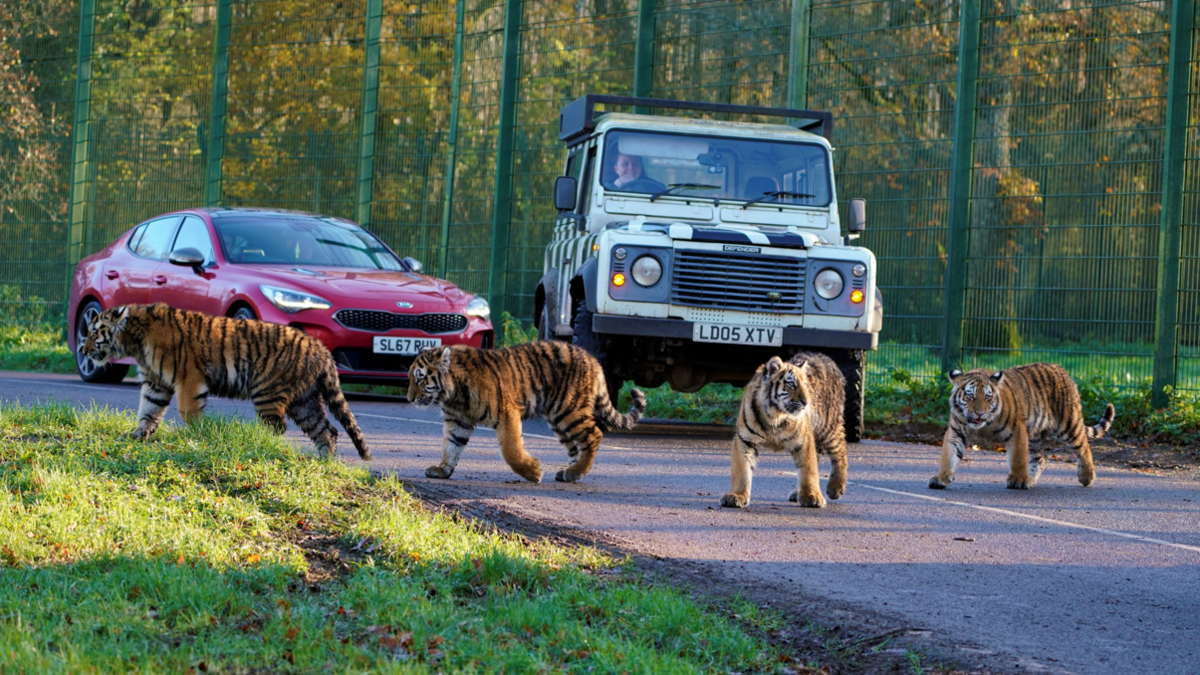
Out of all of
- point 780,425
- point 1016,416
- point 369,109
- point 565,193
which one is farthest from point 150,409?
point 369,109

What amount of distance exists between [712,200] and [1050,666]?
324 inches

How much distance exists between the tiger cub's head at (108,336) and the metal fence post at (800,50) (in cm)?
963

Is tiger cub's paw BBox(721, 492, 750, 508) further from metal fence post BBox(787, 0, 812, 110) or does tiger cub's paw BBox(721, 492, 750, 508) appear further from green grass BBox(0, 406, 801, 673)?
metal fence post BBox(787, 0, 812, 110)

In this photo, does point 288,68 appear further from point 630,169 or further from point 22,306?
point 630,169

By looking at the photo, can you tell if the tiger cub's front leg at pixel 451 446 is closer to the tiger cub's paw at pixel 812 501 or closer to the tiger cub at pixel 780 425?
the tiger cub at pixel 780 425

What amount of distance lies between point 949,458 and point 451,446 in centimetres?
330

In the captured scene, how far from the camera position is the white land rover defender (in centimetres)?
1142

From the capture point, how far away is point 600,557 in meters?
6.02

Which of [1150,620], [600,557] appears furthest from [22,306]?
[1150,620]

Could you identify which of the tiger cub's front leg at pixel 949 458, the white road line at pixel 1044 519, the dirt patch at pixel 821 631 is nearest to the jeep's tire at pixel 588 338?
the white road line at pixel 1044 519

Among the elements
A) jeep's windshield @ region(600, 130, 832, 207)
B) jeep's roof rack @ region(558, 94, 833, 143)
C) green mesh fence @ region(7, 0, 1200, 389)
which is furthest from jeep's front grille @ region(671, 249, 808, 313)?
green mesh fence @ region(7, 0, 1200, 389)

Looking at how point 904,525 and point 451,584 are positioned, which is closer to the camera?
point 451,584

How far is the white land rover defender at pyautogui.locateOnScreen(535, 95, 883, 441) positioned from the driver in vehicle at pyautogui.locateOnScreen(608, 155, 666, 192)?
0.01m

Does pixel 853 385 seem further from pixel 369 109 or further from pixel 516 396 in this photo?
pixel 369 109
